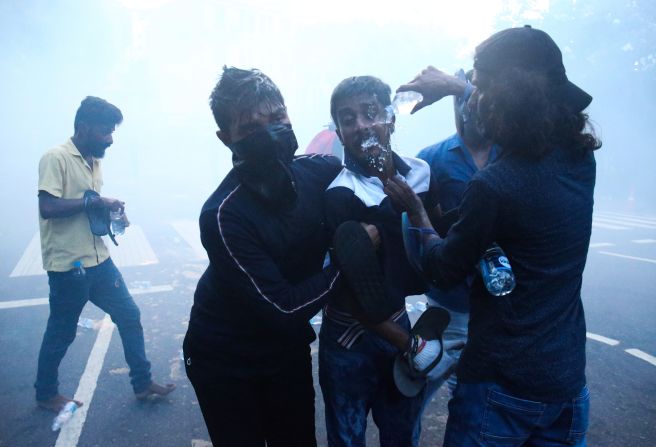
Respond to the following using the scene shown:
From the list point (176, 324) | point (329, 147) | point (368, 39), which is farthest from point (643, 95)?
point (176, 324)

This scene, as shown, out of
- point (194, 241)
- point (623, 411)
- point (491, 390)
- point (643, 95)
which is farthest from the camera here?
point (643, 95)

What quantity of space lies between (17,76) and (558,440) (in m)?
32.4

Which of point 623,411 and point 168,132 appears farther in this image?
point 168,132

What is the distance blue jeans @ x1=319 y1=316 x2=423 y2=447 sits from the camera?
6.12ft

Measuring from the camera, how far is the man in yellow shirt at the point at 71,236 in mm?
3123

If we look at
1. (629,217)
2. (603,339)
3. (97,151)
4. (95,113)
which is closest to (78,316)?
(97,151)

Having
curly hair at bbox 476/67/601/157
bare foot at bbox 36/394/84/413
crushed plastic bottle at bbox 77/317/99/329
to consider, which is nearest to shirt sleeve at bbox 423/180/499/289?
curly hair at bbox 476/67/601/157

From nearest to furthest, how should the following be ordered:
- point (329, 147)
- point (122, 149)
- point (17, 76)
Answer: point (329, 147) < point (17, 76) < point (122, 149)

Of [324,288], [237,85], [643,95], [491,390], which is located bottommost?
[491,390]

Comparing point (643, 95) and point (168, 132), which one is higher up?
point (643, 95)

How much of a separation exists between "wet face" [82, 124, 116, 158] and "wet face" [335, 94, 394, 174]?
7.23 feet

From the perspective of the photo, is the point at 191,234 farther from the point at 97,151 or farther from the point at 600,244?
the point at 600,244

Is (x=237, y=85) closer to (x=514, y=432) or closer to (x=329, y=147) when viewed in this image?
(x=514, y=432)

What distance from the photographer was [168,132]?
3881 centimetres
